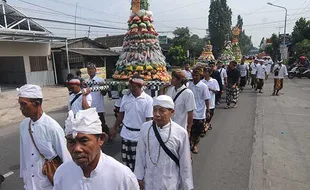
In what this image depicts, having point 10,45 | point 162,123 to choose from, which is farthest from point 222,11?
point 162,123

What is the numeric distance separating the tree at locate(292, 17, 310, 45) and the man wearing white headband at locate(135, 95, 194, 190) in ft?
117

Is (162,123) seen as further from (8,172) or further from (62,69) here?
(62,69)

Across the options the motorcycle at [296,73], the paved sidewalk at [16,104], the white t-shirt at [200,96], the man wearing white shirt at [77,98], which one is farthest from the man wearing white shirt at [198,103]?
the motorcycle at [296,73]

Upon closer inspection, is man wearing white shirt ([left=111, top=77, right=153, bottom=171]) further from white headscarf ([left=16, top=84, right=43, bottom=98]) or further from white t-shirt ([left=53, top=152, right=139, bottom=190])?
white t-shirt ([left=53, top=152, right=139, bottom=190])

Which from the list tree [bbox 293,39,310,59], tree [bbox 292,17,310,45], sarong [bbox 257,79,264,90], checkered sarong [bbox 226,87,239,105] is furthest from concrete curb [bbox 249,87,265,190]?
tree [bbox 292,17,310,45]

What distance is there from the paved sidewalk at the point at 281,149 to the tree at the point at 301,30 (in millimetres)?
26242

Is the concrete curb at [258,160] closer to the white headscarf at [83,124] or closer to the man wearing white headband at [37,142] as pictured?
the man wearing white headband at [37,142]

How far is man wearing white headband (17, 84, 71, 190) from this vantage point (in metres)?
2.65

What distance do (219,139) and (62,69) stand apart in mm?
16759

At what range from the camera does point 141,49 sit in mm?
6172

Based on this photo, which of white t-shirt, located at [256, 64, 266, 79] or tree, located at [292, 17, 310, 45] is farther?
tree, located at [292, 17, 310, 45]

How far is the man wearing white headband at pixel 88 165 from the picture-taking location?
5.38 ft

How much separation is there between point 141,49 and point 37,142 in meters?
3.93

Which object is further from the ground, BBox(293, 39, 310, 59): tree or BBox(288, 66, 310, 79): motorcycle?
BBox(293, 39, 310, 59): tree
